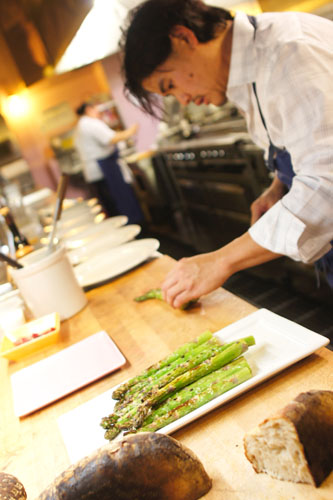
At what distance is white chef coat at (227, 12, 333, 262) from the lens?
130cm

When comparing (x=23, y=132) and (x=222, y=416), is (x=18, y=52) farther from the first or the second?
(x=23, y=132)

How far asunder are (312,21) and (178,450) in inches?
53.3

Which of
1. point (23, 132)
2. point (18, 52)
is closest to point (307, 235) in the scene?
point (18, 52)

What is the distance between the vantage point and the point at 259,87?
5.04 feet

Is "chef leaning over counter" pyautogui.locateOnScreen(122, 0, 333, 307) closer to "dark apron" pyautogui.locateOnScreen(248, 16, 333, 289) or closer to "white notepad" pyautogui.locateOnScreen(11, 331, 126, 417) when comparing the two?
"dark apron" pyautogui.locateOnScreen(248, 16, 333, 289)

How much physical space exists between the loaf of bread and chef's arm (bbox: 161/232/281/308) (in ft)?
2.31

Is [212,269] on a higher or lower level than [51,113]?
lower

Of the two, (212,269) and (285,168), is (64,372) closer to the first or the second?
(212,269)

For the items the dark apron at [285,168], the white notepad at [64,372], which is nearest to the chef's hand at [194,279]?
the white notepad at [64,372]

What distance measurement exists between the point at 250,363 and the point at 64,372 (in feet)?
2.04

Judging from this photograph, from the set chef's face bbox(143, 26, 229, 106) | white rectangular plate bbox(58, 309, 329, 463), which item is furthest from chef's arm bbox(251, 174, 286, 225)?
white rectangular plate bbox(58, 309, 329, 463)

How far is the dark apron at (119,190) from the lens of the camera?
8.22 metres

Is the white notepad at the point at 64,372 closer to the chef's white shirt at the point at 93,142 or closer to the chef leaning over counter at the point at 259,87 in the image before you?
the chef leaning over counter at the point at 259,87

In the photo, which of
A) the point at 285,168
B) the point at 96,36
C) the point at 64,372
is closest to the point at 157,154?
the point at 96,36
